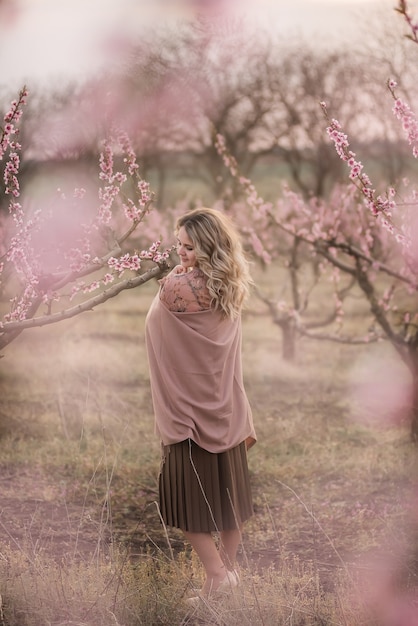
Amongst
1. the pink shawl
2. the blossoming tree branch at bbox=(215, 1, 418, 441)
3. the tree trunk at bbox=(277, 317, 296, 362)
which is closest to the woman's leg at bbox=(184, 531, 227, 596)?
the pink shawl

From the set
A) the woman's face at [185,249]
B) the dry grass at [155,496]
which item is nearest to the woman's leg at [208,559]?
the dry grass at [155,496]

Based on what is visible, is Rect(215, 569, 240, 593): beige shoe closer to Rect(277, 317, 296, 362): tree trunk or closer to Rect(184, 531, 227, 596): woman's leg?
Rect(184, 531, 227, 596): woman's leg

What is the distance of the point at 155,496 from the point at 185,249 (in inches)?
86.7

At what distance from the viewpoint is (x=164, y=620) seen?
302 centimetres

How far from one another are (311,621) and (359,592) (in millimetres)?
280

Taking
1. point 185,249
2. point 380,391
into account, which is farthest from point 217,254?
point 380,391

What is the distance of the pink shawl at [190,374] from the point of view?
10.4ft

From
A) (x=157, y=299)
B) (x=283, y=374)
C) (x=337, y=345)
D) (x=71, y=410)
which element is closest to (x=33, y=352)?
(x=71, y=410)

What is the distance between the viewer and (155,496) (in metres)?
4.88

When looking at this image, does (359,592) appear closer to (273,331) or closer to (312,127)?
(312,127)

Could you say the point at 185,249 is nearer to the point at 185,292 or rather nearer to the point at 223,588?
the point at 185,292

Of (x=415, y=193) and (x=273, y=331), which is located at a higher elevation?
(x=415, y=193)

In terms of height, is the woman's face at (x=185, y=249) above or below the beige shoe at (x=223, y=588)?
above

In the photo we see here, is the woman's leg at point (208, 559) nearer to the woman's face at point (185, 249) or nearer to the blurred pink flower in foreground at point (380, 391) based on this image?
the woman's face at point (185, 249)
